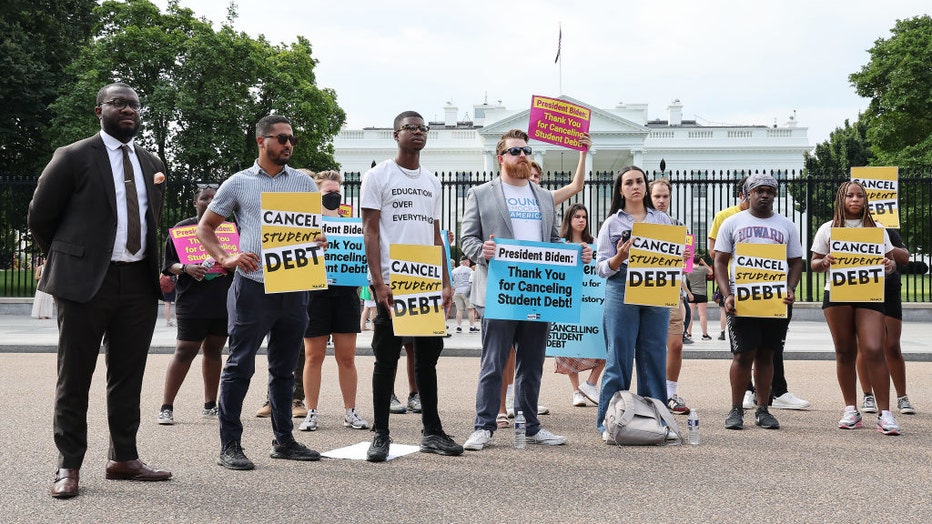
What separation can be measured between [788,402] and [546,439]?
9.31ft

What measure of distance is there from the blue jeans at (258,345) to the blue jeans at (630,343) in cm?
215

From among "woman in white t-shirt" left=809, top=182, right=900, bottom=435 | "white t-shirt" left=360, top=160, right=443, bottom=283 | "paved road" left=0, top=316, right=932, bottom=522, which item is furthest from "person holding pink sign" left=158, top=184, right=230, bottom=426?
"woman in white t-shirt" left=809, top=182, right=900, bottom=435

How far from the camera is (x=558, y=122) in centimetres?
709

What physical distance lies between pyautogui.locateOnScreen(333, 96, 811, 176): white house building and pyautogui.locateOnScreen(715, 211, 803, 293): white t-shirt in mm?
53747

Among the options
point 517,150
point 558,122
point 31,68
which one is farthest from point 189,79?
point 517,150

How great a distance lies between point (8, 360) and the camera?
12.0 meters

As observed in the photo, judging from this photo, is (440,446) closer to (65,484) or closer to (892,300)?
(65,484)

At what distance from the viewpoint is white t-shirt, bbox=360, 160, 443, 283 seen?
540cm

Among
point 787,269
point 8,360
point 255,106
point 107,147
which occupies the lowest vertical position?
point 8,360

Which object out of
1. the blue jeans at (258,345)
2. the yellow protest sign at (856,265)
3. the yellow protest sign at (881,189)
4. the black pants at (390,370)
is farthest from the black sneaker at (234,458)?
the yellow protest sign at (881,189)

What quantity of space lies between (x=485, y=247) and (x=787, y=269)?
2457 millimetres

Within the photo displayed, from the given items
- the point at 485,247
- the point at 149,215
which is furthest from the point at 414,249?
the point at 149,215

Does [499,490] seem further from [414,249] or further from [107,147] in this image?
[107,147]

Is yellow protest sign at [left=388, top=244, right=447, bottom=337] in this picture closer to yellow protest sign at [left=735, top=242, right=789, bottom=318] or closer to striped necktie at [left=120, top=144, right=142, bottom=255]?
striped necktie at [left=120, top=144, right=142, bottom=255]
